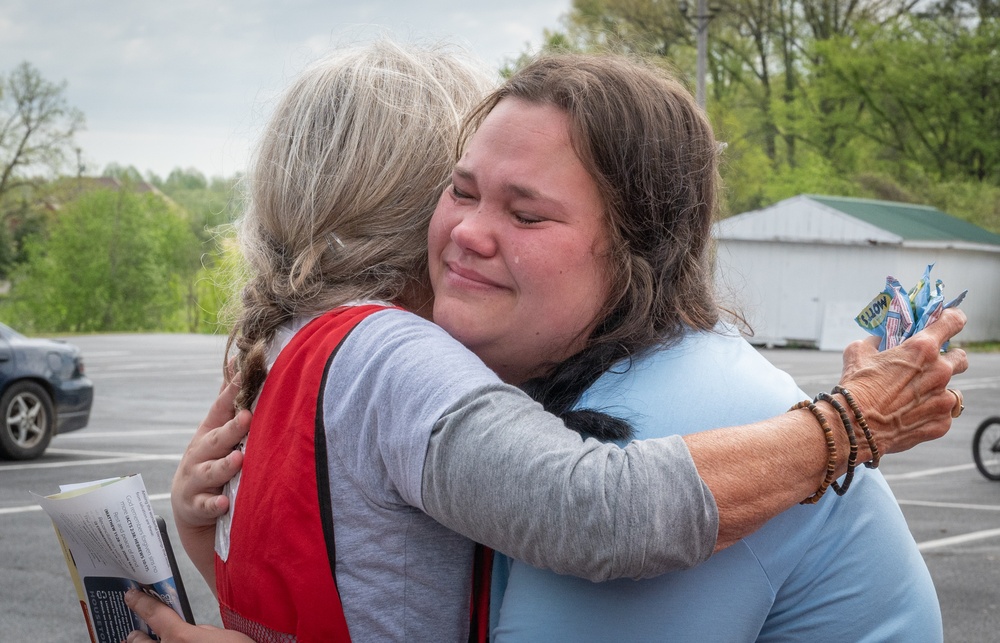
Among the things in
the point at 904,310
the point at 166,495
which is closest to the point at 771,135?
the point at 166,495

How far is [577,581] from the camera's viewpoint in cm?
160

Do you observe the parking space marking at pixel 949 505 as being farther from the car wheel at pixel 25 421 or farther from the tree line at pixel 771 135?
the tree line at pixel 771 135

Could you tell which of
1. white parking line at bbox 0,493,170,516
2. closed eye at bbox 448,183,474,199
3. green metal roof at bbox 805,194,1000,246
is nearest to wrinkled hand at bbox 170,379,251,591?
closed eye at bbox 448,183,474,199

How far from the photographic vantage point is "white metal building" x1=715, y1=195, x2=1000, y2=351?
3184cm

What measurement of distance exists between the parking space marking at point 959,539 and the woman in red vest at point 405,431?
7.02m

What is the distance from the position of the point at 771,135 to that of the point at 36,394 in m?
48.8

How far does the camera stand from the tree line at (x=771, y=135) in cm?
4650

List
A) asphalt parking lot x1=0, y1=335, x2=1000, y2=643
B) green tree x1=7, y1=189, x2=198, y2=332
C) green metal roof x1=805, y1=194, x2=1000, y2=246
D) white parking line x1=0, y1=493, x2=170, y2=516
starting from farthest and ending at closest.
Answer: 1. green tree x1=7, y1=189, x2=198, y2=332
2. green metal roof x1=805, y1=194, x2=1000, y2=246
3. white parking line x1=0, y1=493, x2=170, y2=516
4. asphalt parking lot x1=0, y1=335, x2=1000, y2=643

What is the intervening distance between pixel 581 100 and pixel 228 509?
39.0 inches

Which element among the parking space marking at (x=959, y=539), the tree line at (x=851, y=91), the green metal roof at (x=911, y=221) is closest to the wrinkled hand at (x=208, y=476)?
the parking space marking at (x=959, y=539)

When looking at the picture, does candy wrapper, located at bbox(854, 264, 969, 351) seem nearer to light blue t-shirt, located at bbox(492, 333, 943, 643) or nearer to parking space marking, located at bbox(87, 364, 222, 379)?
light blue t-shirt, located at bbox(492, 333, 943, 643)

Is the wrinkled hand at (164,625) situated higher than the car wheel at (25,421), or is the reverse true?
the wrinkled hand at (164,625)

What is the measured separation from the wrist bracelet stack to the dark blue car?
10.6 m

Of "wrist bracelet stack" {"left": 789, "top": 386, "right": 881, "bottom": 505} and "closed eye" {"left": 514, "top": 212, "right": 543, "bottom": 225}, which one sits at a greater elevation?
"closed eye" {"left": 514, "top": 212, "right": 543, "bottom": 225}
